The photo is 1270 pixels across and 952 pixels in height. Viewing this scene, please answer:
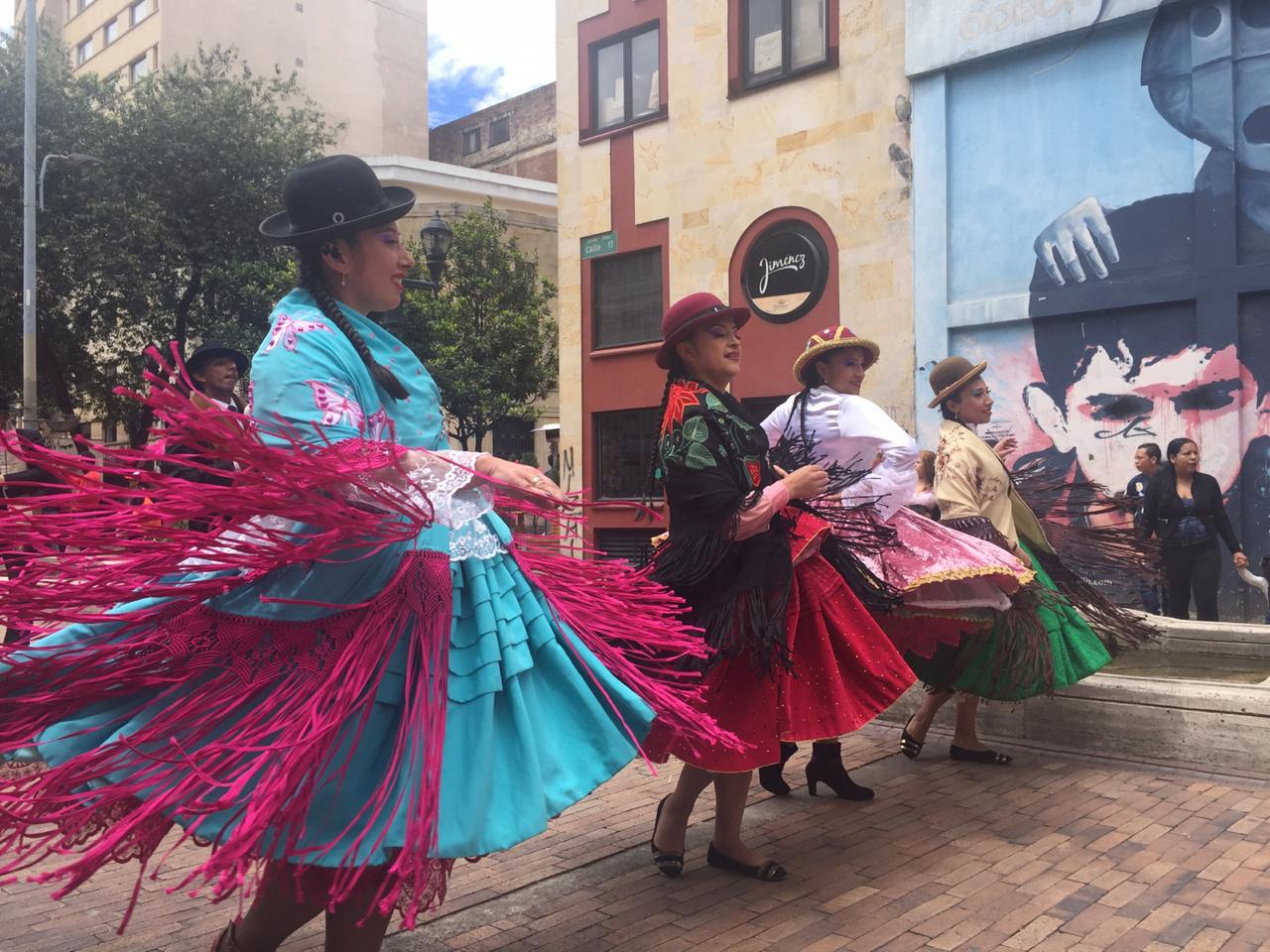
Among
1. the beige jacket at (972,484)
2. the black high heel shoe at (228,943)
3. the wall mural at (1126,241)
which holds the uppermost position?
the wall mural at (1126,241)

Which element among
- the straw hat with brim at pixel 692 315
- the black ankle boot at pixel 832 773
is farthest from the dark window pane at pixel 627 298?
the straw hat with brim at pixel 692 315

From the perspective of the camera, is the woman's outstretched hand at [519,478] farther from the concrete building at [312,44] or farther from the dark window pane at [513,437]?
the concrete building at [312,44]

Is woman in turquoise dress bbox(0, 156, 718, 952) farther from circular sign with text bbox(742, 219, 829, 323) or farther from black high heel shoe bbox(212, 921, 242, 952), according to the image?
circular sign with text bbox(742, 219, 829, 323)

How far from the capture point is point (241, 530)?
229cm

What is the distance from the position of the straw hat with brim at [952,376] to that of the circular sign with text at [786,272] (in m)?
10.7

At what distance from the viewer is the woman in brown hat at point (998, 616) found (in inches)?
198

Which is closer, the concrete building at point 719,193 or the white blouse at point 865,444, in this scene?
the white blouse at point 865,444

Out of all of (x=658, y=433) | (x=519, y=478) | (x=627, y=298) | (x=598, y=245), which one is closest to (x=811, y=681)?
(x=658, y=433)

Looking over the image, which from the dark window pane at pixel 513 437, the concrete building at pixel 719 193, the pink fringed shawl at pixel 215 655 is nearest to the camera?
the pink fringed shawl at pixel 215 655

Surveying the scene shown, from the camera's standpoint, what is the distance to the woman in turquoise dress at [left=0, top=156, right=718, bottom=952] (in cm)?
218

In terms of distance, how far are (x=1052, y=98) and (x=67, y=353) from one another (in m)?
21.2

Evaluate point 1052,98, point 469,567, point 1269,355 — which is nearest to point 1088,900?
point 469,567

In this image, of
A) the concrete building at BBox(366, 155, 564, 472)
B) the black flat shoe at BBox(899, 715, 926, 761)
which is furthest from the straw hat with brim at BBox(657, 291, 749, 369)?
the concrete building at BBox(366, 155, 564, 472)

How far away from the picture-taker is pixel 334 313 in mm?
2693
